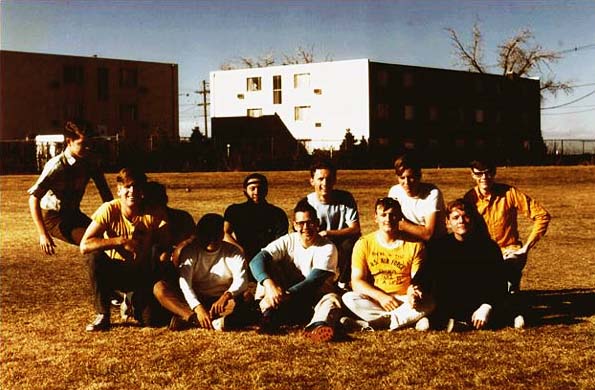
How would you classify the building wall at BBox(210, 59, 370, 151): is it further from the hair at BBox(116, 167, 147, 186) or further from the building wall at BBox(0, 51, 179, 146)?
the hair at BBox(116, 167, 147, 186)

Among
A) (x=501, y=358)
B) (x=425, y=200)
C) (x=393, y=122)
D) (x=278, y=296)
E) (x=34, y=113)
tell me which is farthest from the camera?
(x=393, y=122)

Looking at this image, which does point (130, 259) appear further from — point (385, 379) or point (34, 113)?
point (34, 113)

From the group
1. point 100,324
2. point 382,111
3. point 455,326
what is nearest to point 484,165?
point 455,326

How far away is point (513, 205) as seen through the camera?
7758 millimetres

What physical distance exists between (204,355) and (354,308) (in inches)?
56.7

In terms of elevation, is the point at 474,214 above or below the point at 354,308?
above

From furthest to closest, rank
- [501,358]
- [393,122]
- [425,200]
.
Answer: [393,122], [425,200], [501,358]

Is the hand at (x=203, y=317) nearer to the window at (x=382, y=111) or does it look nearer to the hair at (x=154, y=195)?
the hair at (x=154, y=195)

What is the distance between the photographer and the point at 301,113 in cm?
5597

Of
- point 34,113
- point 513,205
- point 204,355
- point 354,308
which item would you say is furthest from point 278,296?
point 34,113

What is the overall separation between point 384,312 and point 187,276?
5.44ft

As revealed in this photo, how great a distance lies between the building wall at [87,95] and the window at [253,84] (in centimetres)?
518

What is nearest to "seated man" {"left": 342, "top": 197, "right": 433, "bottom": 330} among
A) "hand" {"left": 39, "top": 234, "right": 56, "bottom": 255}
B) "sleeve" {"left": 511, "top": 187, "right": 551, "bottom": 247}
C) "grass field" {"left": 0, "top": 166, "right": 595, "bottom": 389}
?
"grass field" {"left": 0, "top": 166, "right": 595, "bottom": 389}

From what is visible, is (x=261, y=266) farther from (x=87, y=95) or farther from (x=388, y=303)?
(x=87, y=95)
